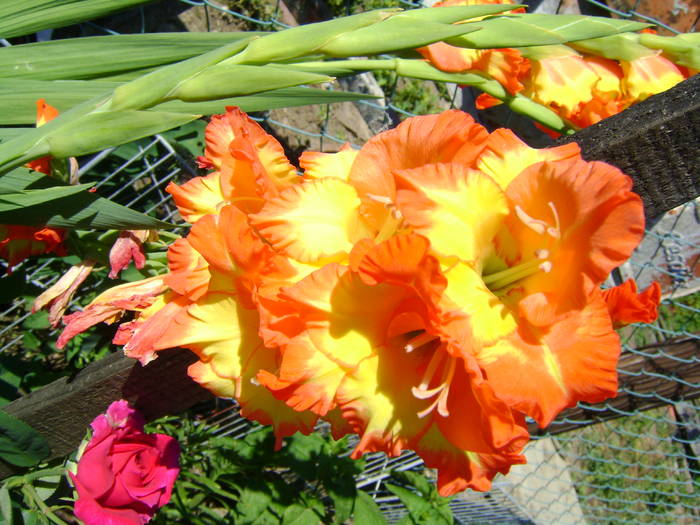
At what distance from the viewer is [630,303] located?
16.9 inches

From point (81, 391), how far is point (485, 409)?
2.04 ft

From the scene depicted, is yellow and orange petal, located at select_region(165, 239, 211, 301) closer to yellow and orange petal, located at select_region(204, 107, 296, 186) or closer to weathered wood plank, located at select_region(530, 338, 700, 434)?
yellow and orange petal, located at select_region(204, 107, 296, 186)

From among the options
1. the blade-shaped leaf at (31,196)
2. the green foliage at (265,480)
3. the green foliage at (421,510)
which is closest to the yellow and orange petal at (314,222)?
the blade-shaped leaf at (31,196)

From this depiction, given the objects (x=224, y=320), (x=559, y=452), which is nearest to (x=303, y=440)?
(x=224, y=320)

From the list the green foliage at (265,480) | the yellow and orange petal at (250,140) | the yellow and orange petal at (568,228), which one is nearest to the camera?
the yellow and orange petal at (568,228)

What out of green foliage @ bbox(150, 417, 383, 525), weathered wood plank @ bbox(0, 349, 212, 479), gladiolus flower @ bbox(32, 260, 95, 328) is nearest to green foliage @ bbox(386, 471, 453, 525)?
green foliage @ bbox(150, 417, 383, 525)

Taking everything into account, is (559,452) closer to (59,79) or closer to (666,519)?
(666,519)

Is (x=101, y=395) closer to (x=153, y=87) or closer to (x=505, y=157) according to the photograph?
(x=153, y=87)

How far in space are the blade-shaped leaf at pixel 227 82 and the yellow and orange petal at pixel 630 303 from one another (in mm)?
296

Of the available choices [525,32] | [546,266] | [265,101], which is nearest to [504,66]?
[525,32]

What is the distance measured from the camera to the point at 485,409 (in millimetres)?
406

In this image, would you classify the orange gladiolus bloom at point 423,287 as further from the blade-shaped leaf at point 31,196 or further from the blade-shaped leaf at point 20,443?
the blade-shaped leaf at point 20,443

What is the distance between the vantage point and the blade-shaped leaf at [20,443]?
0.81m

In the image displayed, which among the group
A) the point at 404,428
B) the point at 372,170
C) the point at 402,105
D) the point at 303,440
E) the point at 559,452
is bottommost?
the point at 559,452
